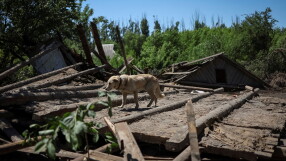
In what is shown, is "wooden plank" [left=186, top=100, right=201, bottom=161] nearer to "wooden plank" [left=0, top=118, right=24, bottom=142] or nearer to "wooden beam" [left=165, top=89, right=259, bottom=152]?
"wooden beam" [left=165, top=89, right=259, bottom=152]

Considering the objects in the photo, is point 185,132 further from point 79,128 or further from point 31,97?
point 31,97

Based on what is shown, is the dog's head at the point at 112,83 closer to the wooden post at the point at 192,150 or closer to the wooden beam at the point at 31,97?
the wooden beam at the point at 31,97

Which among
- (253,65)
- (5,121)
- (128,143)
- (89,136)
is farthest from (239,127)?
(253,65)

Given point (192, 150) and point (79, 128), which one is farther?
point (192, 150)

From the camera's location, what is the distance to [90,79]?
41.3ft

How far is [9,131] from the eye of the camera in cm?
549

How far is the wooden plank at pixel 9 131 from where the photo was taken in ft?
17.3

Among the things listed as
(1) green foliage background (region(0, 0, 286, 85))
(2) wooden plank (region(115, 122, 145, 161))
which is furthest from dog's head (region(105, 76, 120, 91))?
(1) green foliage background (region(0, 0, 286, 85))

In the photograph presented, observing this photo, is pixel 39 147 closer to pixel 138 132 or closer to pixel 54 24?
pixel 138 132

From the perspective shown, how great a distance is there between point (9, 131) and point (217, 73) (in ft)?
60.3

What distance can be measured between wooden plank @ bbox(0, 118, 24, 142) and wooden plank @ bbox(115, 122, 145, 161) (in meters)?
2.05

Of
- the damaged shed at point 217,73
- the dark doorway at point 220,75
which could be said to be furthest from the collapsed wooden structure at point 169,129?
the dark doorway at point 220,75

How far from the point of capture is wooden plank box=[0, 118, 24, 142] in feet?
17.3

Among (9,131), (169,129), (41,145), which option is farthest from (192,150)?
(9,131)
